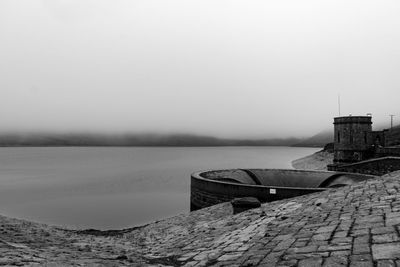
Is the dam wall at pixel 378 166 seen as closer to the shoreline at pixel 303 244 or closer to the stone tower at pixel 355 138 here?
the stone tower at pixel 355 138

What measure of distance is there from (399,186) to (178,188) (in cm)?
3685

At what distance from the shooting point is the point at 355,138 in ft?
107

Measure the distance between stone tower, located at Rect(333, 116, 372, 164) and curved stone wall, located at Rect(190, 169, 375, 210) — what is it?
8.90 metres

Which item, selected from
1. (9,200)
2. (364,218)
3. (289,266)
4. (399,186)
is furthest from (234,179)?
(9,200)

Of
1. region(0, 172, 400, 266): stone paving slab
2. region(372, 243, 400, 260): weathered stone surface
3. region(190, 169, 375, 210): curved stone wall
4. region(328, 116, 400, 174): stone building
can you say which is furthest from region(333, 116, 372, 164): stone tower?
region(372, 243, 400, 260): weathered stone surface

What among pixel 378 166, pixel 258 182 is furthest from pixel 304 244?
pixel 378 166

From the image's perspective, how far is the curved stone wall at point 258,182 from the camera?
17.0 metres

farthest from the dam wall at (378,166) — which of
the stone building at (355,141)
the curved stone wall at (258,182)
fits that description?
the stone building at (355,141)

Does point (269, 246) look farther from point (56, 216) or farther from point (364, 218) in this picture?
point (56, 216)

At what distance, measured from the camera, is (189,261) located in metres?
6.27

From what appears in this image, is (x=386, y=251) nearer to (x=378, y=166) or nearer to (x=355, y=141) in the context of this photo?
(x=378, y=166)

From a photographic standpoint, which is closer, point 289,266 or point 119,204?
point 289,266

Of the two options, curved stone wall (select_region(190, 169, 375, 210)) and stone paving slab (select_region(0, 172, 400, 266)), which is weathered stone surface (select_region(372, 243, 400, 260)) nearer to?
stone paving slab (select_region(0, 172, 400, 266))

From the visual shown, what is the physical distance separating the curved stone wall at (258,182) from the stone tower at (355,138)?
890cm
